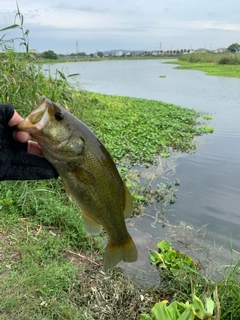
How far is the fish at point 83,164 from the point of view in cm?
178

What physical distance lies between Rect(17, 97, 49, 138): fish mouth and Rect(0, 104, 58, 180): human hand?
0.31 meters

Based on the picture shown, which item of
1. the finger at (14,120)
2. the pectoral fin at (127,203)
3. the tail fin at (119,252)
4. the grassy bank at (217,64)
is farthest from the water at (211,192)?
the grassy bank at (217,64)

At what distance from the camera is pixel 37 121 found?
1.75 metres

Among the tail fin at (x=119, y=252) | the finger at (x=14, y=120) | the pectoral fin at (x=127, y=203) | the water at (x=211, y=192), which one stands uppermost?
the finger at (x=14, y=120)

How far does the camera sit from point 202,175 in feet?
24.4

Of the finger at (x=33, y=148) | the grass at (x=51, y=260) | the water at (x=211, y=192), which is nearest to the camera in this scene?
the finger at (x=33, y=148)

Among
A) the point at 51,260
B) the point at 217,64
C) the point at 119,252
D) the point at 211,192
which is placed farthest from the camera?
the point at 217,64

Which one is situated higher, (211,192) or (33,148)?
(33,148)

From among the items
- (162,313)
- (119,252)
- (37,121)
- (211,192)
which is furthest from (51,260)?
(211,192)

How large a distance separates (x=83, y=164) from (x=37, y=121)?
0.37 metres

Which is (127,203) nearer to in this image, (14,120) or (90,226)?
(90,226)

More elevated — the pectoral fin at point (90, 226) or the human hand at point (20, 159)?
the human hand at point (20, 159)

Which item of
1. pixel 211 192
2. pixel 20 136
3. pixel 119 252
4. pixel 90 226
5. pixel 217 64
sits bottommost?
pixel 211 192

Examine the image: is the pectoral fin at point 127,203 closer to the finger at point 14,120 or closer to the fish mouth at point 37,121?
the fish mouth at point 37,121
